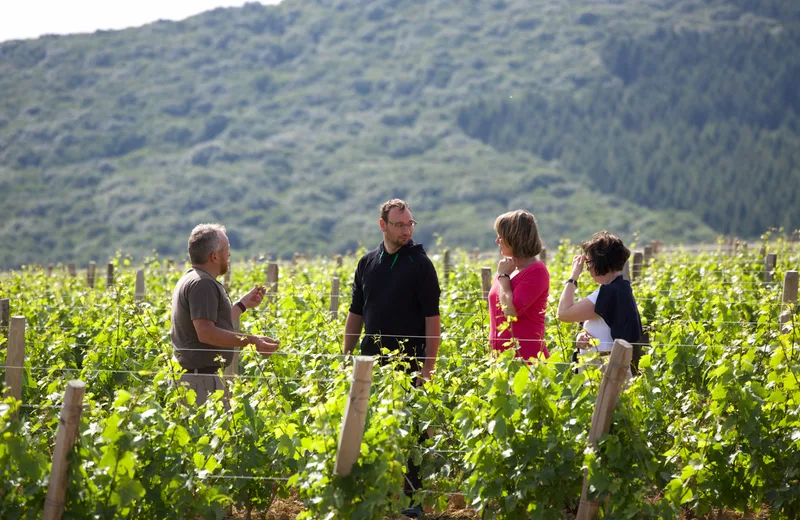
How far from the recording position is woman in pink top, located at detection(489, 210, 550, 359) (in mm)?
4723

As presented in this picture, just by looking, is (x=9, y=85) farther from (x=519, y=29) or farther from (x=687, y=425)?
(x=687, y=425)

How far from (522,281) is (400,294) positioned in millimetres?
635

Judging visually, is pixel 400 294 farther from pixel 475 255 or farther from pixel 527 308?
pixel 475 255

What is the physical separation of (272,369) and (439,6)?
154327 millimetres

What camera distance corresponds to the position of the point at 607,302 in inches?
182

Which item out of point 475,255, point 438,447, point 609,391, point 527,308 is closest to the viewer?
point 609,391

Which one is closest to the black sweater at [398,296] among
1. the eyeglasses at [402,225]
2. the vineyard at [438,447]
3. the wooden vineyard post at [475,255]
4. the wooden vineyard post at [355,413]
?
the eyeglasses at [402,225]

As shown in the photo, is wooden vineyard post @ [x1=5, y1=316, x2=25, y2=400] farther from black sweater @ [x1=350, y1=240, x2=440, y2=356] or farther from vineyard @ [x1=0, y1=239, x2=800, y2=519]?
black sweater @ [x1=350, y1=240, x2=440, y2=356]

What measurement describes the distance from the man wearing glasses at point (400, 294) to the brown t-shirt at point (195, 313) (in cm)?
71

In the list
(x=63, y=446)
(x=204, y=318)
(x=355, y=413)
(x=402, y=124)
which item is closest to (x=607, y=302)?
(x=355, y=413)

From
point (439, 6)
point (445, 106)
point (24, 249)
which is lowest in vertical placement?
point (24, 249)

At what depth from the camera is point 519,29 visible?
142750 mm

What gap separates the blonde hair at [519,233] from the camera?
→ 15.5 feet

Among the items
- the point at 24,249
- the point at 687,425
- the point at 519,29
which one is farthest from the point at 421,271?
the point at 519,29
